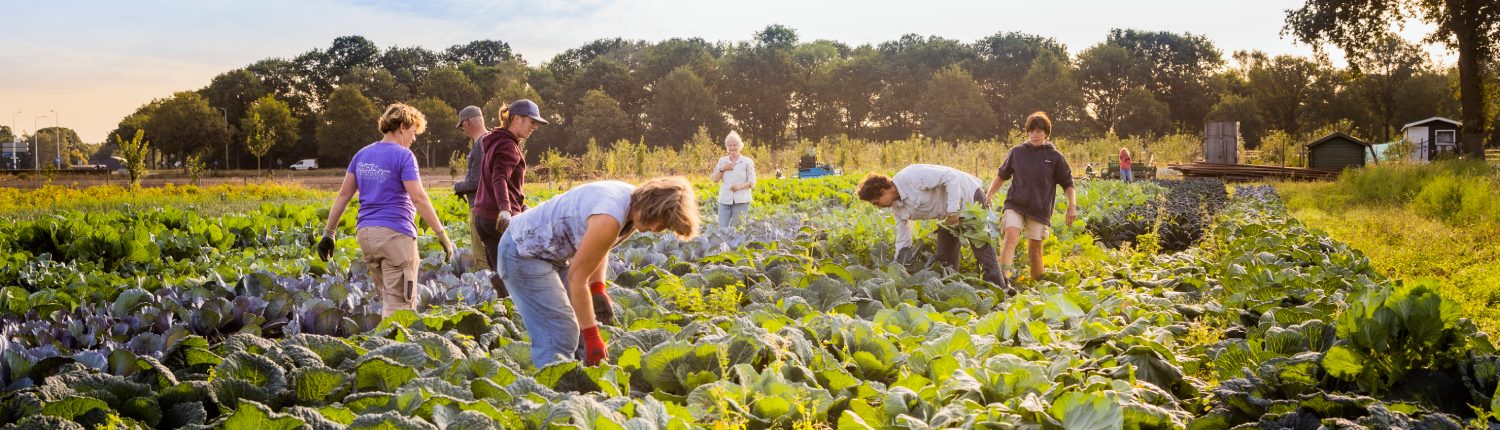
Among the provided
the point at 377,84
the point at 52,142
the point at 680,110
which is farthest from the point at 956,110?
the point at 52,142

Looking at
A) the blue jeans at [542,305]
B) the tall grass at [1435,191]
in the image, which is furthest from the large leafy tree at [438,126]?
the blue jeans at [542,305]

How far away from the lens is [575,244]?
3727 millimetres

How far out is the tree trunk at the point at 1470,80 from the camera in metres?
25.4

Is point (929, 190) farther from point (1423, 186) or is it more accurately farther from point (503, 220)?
point (1423, 186)

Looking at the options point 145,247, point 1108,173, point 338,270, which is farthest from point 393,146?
point 1108,173

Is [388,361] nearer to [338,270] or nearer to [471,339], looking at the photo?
[471,339]

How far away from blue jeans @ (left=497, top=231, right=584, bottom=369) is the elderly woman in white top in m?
5.72

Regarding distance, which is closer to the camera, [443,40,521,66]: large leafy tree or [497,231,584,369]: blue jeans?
[497,231,584,369]: blue jeans

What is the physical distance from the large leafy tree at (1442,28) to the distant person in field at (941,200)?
2444 centimetres

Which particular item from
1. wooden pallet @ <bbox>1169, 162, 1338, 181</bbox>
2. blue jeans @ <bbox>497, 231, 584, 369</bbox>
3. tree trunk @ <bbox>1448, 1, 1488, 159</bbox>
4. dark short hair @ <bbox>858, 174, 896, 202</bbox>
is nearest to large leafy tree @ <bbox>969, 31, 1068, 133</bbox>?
wooden pallet @ <bbox>1169, 162, 1338, 181</bbox>

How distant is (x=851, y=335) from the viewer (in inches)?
165

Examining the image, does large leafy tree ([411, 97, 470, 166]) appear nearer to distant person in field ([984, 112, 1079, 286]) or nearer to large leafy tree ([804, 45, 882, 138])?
large leafy tree ([804, 45, 882, 138])

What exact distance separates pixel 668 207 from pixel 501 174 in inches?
101

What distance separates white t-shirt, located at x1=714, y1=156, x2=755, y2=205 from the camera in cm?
972
